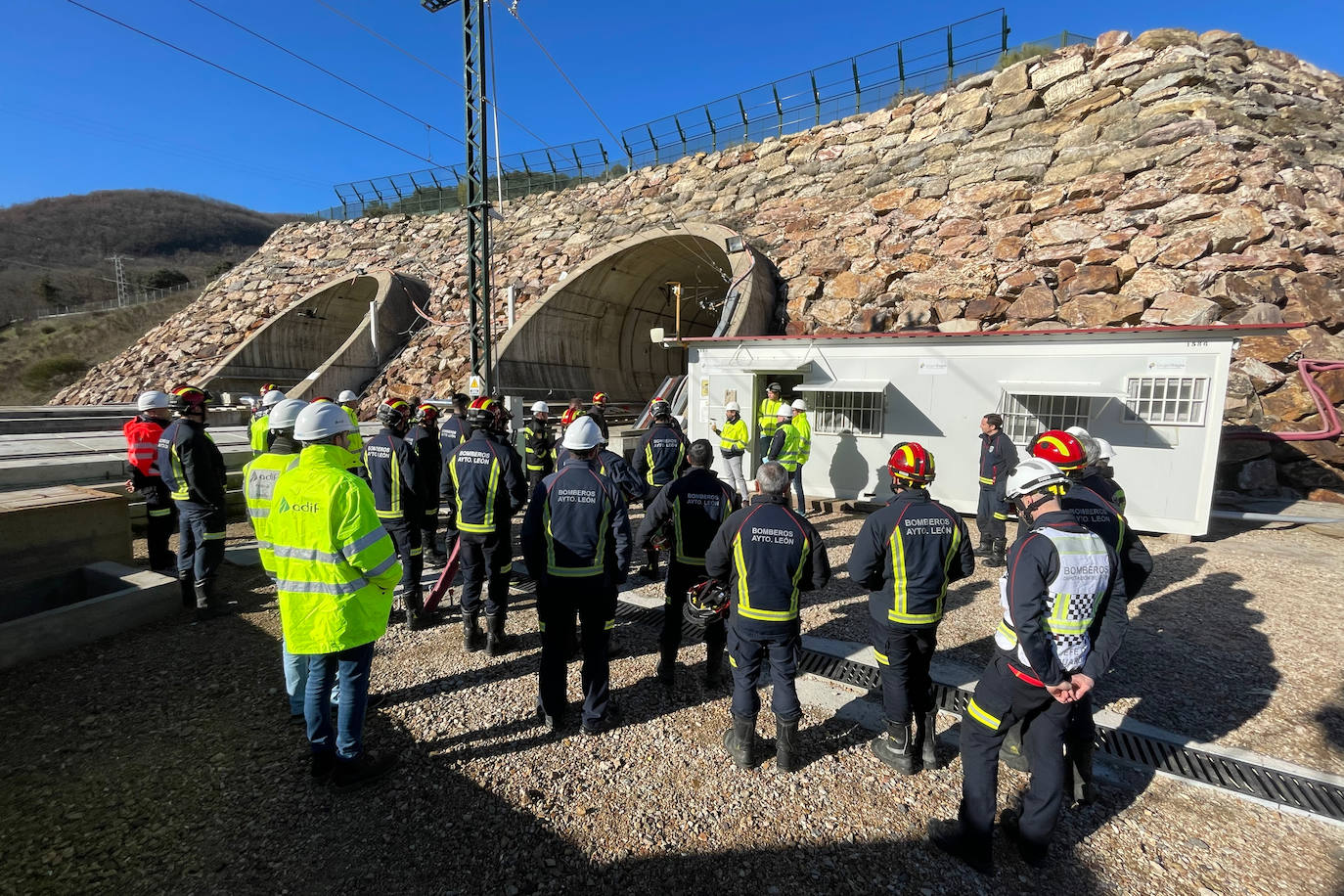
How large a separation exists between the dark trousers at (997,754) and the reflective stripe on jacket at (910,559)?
581mm

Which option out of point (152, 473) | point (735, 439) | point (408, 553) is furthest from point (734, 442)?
point (152, 473)

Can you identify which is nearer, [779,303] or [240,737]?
[240,737]

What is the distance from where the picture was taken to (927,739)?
134 inches

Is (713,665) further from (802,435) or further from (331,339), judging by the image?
(331,339)

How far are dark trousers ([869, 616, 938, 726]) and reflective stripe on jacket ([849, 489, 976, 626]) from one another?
0.08 metres

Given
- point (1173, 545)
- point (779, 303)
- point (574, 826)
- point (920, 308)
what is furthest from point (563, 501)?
point (779, 303)

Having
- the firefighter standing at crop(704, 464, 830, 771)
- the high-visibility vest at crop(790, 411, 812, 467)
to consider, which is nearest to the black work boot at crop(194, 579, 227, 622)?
the firefighter standing at crop(704, 464, 830, 771)

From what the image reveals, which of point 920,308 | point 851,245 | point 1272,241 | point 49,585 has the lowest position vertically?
point 49,585

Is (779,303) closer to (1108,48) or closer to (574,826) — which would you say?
(1108,48)

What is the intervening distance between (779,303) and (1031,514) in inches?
522

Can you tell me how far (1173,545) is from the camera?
789 cm

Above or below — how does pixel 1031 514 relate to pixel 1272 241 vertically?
below

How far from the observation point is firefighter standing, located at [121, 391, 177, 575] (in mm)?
6152

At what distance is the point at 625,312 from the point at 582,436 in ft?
57.6
